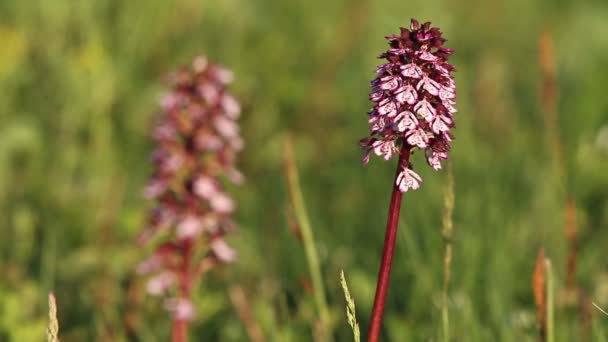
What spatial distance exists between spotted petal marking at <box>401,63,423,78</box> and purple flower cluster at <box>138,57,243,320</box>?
4.12 ft

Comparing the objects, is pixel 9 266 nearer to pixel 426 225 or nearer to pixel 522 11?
pixel 426 225

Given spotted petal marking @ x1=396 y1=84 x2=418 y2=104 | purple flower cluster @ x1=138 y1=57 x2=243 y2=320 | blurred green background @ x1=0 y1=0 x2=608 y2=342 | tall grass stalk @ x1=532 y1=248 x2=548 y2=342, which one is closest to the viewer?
spotted petal marking @ x1=396 y1=84 x2=418 y2=104

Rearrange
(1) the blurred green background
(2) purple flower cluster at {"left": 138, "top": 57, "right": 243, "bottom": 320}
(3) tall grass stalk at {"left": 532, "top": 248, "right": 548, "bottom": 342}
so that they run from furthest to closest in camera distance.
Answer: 1. (1) the blurred green background
2. (2) purple flower cluster at {"left": 138, "top": 57, "right": 243, "bottom": 320}
3. (3) tall grass stalk at {"left": 532, "top": 248, "right": 548, "bottom": 342}

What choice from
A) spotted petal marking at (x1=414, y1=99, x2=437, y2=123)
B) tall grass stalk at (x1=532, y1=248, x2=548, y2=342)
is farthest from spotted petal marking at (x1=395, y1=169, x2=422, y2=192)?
tall grass stalk at (x1=532, y1=248, x2=548, y2=342)

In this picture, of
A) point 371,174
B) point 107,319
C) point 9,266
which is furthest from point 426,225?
point 9,266

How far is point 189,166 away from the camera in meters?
2.86

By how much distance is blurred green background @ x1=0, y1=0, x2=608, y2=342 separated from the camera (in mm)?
3459

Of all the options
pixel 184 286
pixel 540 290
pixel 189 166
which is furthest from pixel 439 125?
pixel 184 286

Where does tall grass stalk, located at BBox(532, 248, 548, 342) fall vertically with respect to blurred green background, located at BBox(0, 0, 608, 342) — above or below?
below

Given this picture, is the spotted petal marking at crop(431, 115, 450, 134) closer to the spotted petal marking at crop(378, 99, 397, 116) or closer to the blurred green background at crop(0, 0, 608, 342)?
the spotted petal marking at crop(378, 99, 397, 116)

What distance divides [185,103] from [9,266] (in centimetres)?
155

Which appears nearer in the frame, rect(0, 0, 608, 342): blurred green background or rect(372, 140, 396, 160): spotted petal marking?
rect(372, 140, 396, 160): spotted petal marking

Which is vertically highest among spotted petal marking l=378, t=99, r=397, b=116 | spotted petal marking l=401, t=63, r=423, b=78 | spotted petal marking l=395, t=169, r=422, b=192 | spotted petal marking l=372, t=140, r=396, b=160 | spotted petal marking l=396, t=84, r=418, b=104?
spotted petal marking l=401, t=63, r=423, b=78

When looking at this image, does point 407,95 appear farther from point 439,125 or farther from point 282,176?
point 282,176
